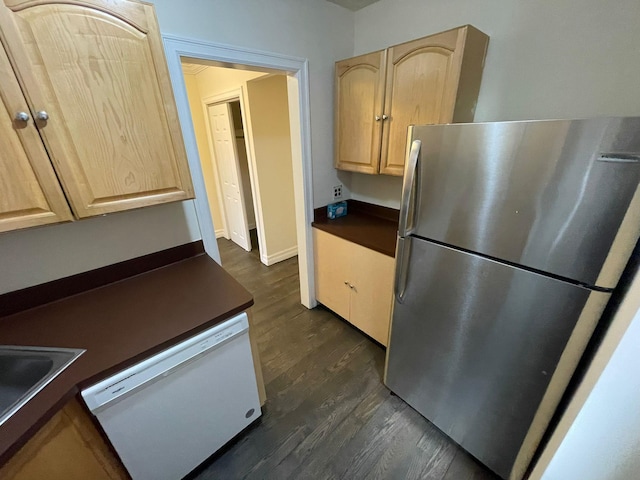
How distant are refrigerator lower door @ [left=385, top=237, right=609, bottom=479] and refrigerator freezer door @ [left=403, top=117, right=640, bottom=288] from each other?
0.09 metres

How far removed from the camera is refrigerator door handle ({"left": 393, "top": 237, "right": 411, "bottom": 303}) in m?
1.19

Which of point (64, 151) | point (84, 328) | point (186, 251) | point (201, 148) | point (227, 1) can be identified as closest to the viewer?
point (64, 151)

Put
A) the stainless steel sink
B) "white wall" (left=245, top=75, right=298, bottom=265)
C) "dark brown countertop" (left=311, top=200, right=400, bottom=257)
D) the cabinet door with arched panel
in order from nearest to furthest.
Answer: the stainless steel sink
the cabinet door with arched panel
"dark brown countertop" (left=311, top=200, right=400, bottom=257)
"white wall" (left=245, top=75, right=298, bottom=265)

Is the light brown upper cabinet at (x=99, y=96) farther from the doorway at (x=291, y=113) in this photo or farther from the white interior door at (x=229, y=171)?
the white interior door at (x=229, y=171)

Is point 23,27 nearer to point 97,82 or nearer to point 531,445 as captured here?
point 97,82

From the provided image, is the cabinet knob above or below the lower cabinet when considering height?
above

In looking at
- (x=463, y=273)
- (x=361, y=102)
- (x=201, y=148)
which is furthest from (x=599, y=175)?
(x=201, y=148)

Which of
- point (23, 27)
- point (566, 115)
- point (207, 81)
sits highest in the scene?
point (207, 81)

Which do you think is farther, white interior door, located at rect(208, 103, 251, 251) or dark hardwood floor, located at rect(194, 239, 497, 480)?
white interior door, located at rect(208, 103, 251, 251)

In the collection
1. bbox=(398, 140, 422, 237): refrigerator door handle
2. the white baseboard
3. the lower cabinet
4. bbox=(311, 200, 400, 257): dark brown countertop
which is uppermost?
bbox=(398, 140, 422, 237): refrigerator door handle

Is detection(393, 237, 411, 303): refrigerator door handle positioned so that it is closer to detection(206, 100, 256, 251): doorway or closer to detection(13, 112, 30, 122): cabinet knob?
detection(13, 112, 30, 122): cabinet knob

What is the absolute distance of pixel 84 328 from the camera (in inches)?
40.4

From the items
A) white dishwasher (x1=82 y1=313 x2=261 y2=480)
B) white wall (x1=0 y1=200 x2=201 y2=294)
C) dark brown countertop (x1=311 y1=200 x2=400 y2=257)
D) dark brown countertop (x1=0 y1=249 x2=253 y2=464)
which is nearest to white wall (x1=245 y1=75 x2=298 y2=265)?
dark brown countertop (x1=311 y1=200 x2=400 y2=257)

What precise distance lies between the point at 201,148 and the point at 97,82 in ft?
9.22
